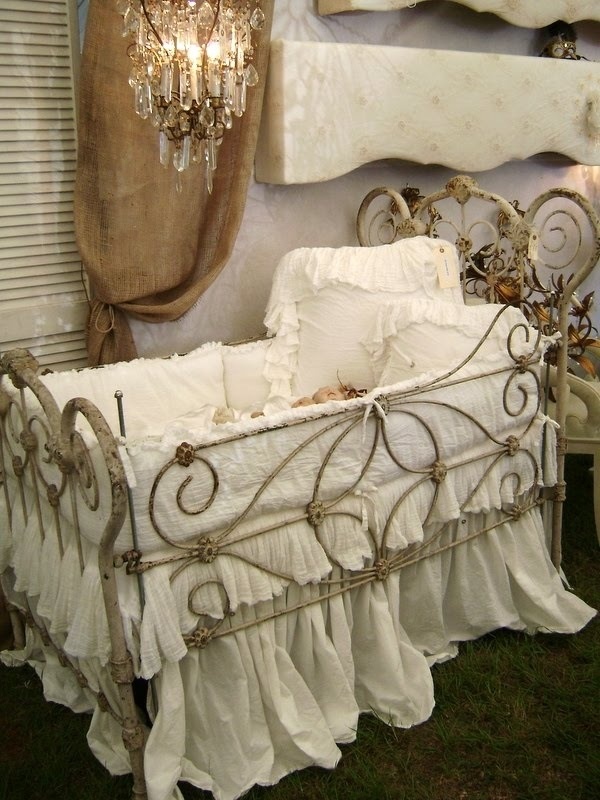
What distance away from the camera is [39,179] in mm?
2240

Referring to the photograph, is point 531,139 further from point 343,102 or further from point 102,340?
point 102,340

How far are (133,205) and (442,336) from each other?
0.87 meters

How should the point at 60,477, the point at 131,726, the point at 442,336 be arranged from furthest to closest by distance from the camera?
the point at 442,336 < the point at 60,477 < the point at 131,726

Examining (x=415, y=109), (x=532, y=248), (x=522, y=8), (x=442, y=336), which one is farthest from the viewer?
(x=522, y=8)

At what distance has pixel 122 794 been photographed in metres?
1.66

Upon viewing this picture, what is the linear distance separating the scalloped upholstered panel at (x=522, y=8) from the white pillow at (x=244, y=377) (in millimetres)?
1046

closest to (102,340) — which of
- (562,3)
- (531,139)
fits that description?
(531,139)

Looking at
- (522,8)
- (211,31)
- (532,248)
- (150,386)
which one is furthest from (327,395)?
(522,8)

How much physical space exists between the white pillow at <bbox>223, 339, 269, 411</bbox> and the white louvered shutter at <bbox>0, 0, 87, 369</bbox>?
0.44m

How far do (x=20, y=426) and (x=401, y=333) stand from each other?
0.99 meters

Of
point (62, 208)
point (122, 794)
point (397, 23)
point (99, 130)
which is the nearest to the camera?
point (122, 794)

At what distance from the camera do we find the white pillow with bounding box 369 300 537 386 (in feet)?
6.82

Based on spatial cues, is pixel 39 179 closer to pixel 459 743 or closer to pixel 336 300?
pixel 336 300

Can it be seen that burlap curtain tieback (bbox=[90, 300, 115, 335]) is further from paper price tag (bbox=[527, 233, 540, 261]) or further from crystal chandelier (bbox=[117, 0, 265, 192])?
paper price tag (bbox=[527, 233, 540, 261])
